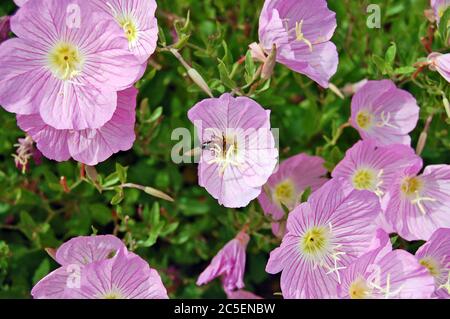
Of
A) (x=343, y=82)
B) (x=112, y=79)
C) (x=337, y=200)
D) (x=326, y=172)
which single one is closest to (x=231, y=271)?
(x=337, y=200)

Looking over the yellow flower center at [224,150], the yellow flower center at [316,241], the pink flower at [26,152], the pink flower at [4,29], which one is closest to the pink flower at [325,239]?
the yellow flower center at [316,241]

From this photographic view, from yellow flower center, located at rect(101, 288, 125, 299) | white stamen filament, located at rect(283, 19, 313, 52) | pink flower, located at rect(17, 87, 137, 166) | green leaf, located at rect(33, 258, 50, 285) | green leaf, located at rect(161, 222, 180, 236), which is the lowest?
green leaf, located at rect(33, 258, 50, 285)

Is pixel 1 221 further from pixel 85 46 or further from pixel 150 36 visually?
pixel 150 36

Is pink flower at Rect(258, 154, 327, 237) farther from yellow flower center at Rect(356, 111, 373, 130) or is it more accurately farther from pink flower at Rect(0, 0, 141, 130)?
pink flower at Rect(0, 0, 141, 130)

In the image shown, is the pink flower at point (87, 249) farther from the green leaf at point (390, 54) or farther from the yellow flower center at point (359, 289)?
the green leaf at point (390, 54)

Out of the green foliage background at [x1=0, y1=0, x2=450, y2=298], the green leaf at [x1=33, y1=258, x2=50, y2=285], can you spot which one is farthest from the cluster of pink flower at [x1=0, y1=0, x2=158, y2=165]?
A: the green leaf at [x1=33, y1=258, x2=50, y2=285]

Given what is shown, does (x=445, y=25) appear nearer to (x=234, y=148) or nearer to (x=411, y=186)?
(x=411, y=186)

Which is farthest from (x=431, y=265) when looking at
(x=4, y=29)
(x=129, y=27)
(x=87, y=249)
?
(x=4, y=29)
